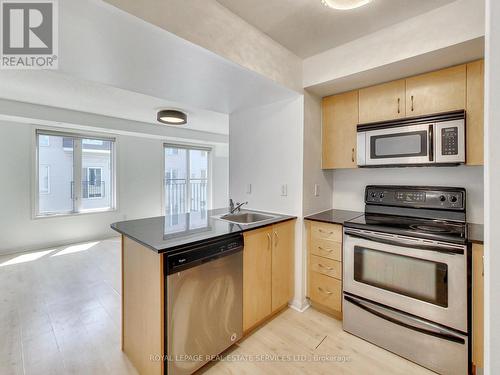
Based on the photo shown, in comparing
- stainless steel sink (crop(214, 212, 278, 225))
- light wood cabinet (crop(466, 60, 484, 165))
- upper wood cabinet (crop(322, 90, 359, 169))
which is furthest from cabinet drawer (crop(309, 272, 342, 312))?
light wood cabinet (crop(466, 60, 484, 165))

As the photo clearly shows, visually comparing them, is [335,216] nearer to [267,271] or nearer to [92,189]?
[267,271]

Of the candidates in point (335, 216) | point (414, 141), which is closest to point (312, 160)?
point (335, 216)

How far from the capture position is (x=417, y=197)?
2201 mm

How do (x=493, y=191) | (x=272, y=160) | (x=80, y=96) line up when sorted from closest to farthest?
(x=493, y=191)
(x=272, y=160)
(x=80, y=96)

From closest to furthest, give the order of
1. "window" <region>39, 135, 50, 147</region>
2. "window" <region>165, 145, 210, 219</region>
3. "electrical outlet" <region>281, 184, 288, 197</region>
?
"electrical outlet" <region>281, 184, 288, 197</region> < "window" <region>39, 135, 50, 147</region> < "window" <region>165, 145, 210, 219</region>

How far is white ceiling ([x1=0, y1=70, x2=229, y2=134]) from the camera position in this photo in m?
2.73

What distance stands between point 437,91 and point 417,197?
3.03 feet

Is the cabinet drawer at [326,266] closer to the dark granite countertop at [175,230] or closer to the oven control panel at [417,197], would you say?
the dark granite countertop at [175,230]

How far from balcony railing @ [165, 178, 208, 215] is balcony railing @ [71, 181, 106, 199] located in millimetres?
1396

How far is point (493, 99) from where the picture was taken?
521mm

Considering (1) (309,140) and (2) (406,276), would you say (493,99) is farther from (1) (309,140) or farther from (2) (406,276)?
(1) (309,140)

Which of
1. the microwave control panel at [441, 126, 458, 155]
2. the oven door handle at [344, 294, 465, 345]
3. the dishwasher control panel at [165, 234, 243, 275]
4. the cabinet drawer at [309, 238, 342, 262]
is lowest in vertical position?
the oven door handle at [344, 294, 465, 345]

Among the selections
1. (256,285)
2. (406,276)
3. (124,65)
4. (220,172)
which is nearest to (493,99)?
(406,276)

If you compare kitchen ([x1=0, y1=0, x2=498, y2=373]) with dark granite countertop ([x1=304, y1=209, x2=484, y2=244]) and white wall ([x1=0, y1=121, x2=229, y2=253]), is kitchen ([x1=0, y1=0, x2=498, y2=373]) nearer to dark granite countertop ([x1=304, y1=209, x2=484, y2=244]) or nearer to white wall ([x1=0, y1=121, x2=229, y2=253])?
dark granite countertop ([x1=304, y1=209, x2=484, y2=244])
